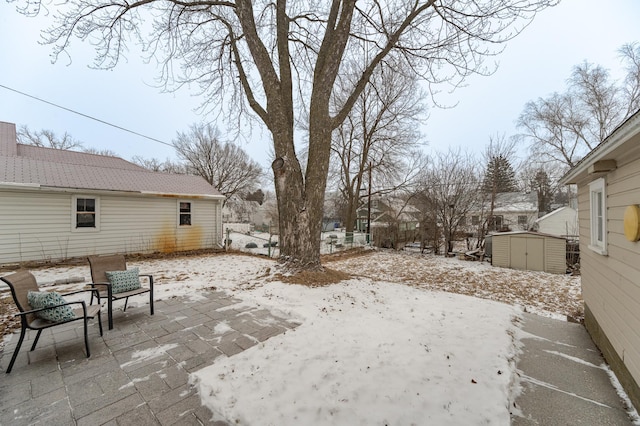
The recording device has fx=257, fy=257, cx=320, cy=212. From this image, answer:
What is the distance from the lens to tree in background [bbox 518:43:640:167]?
54.4 ft

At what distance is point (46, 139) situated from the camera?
23766 mm

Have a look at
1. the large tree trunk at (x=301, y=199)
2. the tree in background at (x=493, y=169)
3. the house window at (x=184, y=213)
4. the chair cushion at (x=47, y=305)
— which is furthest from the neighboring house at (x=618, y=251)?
the house window at (x=184, y=213)

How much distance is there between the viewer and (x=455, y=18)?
576cm

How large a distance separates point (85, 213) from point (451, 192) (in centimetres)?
1609

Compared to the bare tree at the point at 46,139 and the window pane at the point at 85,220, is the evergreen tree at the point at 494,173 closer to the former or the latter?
the window pane at the point at 85,220

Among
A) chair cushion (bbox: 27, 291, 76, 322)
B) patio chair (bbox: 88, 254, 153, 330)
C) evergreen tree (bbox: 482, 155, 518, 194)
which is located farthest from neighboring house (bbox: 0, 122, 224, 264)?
evergreen tree (bbox: 482, 155, 518, 194)

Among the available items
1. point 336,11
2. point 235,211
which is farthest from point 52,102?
point 235,211

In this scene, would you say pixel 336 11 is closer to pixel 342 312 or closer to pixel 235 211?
pixel 342 312

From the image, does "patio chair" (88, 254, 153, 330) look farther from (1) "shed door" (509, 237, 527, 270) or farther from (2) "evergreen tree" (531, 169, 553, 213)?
(2) "evergreen tree" (531, 169, 553, 213)

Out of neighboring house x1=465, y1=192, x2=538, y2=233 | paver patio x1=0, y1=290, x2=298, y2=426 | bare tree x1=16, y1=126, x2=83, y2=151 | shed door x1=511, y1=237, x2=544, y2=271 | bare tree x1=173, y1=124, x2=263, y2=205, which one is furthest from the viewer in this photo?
bare tree x1=173, y1=124, x2=263, y2=205

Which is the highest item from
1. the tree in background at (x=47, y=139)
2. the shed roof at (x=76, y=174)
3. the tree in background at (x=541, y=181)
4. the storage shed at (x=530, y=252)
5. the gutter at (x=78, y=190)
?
the tree in background at (x=47, y=139)

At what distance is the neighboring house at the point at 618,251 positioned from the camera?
Answer: 2.25 meters

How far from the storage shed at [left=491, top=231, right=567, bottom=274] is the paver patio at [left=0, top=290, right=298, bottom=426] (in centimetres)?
1149

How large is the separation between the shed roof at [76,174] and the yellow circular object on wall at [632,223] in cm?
1212
